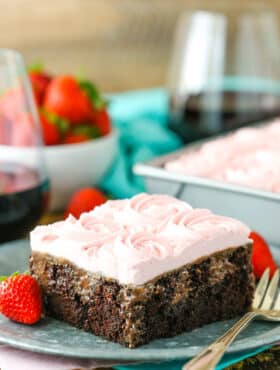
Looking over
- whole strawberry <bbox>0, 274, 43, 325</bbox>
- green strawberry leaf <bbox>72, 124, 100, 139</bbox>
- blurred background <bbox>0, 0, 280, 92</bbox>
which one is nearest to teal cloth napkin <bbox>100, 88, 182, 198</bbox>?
green strawberry leaf <bbox>72, 124, 100, 139</bbox>

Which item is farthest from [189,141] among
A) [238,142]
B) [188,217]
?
[188,217]

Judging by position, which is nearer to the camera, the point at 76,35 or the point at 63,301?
the point at 63,301

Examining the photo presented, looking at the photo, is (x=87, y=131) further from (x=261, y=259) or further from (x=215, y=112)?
(x=261, y=259)

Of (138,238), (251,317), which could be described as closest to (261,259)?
(251,317)

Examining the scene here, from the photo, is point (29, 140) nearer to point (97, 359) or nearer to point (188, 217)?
point (188, 217)

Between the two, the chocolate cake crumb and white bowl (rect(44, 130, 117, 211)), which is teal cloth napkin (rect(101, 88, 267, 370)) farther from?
the chocolate cake crumb

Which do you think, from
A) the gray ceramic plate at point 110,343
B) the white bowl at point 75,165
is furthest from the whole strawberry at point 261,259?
the white bowl at point 75,165
